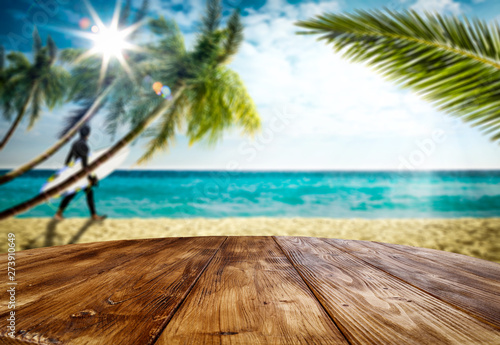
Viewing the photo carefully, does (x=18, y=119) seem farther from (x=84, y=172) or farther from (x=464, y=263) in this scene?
(x=464, y=263)

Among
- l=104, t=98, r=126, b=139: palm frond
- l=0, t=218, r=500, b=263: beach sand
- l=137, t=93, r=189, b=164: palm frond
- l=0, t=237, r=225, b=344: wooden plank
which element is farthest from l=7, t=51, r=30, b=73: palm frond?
l=0, t=237, r=225, b=344: wooden plank

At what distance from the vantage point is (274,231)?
16.1ft

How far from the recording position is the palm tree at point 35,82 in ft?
11.0

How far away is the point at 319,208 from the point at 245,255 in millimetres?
9771

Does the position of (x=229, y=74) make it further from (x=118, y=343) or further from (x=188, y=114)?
(x=118, y=343)

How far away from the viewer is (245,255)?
27.6 inches

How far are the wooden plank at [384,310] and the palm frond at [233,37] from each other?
436 cm

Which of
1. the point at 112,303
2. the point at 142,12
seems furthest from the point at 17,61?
the point at 112,303

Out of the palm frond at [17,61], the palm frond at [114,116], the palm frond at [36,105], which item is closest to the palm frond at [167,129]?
the palm frond at [114,116]

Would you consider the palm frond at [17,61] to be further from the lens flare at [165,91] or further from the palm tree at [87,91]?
the lens flare at [165,91]

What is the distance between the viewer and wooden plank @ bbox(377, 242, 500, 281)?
0.57 m

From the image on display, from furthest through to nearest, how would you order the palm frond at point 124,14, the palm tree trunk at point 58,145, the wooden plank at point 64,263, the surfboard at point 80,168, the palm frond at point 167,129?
the palm frond at point 167,129
the surfboard at point 80,168
the palm frond at point 124,14
the palm tree trunk at point 58,145
the wooden plank at point 64,263

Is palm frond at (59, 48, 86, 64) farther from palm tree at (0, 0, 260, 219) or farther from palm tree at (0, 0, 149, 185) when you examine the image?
palm tree at (0, 0, 260, 219)

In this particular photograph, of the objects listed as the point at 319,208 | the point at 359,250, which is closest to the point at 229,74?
the point at 359,250
